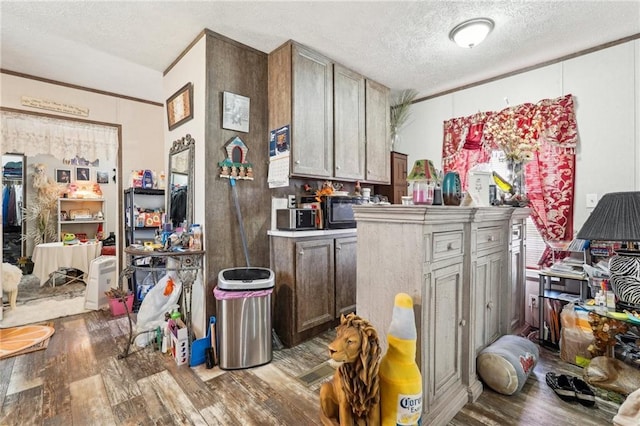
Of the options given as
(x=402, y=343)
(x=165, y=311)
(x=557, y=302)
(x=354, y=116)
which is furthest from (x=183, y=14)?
(x=557, y=302)

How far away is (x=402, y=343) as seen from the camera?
4.25 feet

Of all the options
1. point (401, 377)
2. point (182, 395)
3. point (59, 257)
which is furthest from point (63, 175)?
point (401, 377)

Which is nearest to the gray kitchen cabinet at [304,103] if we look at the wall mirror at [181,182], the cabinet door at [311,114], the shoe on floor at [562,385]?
the cabinet door at [311,114]

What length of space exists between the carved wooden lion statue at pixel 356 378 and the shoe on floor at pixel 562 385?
57.7 inches

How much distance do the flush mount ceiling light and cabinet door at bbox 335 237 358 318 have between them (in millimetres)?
2039

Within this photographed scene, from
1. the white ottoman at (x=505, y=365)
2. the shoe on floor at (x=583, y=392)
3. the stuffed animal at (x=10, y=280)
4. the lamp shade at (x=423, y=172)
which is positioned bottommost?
the shoe on floor at (x=583, y=392)

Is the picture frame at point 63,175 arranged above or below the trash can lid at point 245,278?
above

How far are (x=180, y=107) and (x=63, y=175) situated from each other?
503 centimetres

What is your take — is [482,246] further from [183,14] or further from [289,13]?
[183,14]

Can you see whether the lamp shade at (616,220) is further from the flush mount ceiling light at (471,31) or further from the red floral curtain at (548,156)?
the flush mount ceiling light at (471,31)

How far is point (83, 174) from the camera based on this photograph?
6227 millimetres

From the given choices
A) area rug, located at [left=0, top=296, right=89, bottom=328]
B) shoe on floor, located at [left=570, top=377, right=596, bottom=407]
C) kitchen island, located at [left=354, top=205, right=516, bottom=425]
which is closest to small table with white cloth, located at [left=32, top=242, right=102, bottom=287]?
area rug, located at [left=0, top=296, right=89, bottom=328]

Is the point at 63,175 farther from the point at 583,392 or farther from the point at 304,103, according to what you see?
the point at 583,392

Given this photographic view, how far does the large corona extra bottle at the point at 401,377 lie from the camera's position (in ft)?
4.16
